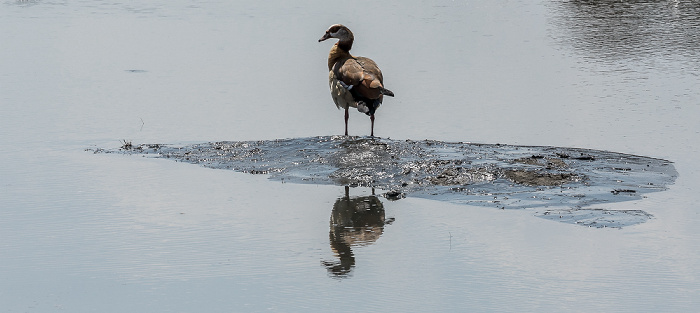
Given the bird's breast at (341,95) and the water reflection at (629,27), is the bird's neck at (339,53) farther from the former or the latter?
the water reflection at (629,27)

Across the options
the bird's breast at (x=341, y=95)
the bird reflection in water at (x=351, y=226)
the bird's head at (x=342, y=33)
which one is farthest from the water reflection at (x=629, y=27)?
the bird reflection in water at (x=351, y=226)

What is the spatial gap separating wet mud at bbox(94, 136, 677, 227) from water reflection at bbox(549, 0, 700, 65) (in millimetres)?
6902

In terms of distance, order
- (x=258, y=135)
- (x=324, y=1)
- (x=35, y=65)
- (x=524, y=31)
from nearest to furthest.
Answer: (x=258, y=135) → (x=35, y=65) → (x=524, y=31) → (x=324, y=1)

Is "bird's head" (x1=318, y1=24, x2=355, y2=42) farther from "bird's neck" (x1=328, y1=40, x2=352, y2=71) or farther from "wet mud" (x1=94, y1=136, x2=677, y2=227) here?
"wet mud" (x1=94, y1=136, x2=677, y2=227)

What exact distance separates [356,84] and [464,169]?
2.29 meters

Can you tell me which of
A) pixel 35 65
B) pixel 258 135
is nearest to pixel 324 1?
pixel 35 65

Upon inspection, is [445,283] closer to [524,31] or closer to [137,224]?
[137,224]

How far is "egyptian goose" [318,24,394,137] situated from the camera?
1191cm

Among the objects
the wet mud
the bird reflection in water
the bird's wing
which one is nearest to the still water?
the bird reflection in water

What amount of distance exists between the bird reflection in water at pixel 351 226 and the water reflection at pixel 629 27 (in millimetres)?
8807

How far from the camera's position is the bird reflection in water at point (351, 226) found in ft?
24.4

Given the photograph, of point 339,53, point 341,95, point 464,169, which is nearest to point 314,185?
point 464,169

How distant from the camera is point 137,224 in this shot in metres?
8.37

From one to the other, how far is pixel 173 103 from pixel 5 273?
665cm
